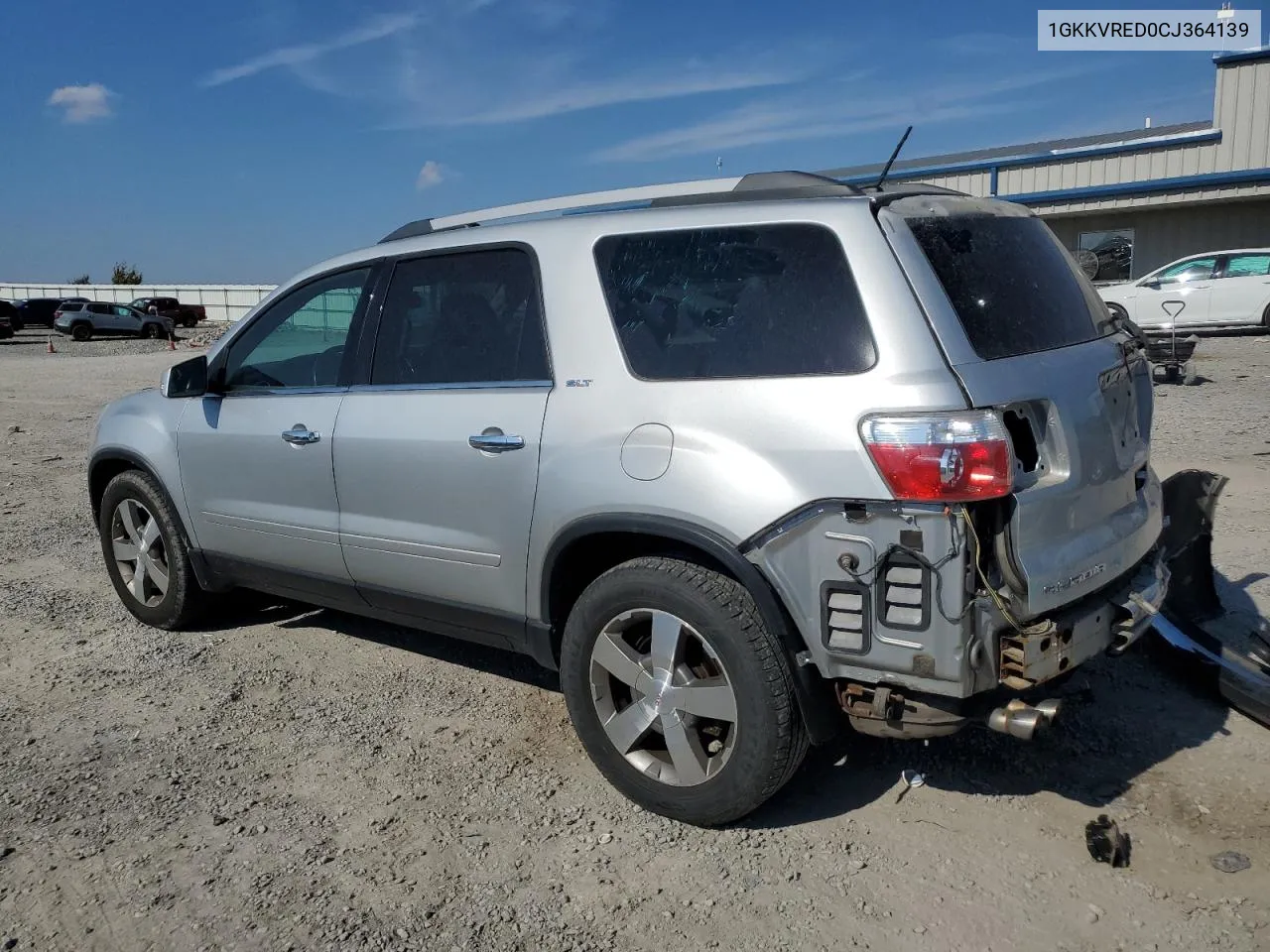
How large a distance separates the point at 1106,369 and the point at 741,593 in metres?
1.38

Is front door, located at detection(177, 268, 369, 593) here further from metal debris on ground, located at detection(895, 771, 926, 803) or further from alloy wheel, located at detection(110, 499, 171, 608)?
metal debris on ground, located at detection(895, 771, 926, 803)

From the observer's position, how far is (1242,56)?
22.1m

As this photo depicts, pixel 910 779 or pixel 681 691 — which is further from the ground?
pixel 681 691

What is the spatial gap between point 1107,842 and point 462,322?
2767 millimetres

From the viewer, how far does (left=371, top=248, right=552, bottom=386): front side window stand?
375cm

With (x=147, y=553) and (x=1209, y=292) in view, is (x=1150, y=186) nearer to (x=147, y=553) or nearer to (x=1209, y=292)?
(x=1209, y=292)

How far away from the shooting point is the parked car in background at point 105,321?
40156mm

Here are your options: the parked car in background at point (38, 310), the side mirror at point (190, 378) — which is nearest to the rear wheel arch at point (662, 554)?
the side mirror at point (190, 378)

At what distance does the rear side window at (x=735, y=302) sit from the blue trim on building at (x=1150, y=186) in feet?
66.2

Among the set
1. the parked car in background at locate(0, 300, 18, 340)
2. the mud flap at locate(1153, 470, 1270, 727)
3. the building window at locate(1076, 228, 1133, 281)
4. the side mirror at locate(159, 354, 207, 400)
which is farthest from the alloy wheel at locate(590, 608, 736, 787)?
the parked car in background at locate(0, 300, 18, 340)

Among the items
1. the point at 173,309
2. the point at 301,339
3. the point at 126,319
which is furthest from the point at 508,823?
the point at 173,309

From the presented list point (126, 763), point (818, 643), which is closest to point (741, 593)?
point (818, 643)

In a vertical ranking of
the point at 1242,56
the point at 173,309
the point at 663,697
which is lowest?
the point at 663,697

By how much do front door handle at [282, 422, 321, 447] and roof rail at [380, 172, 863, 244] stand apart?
85 cm
